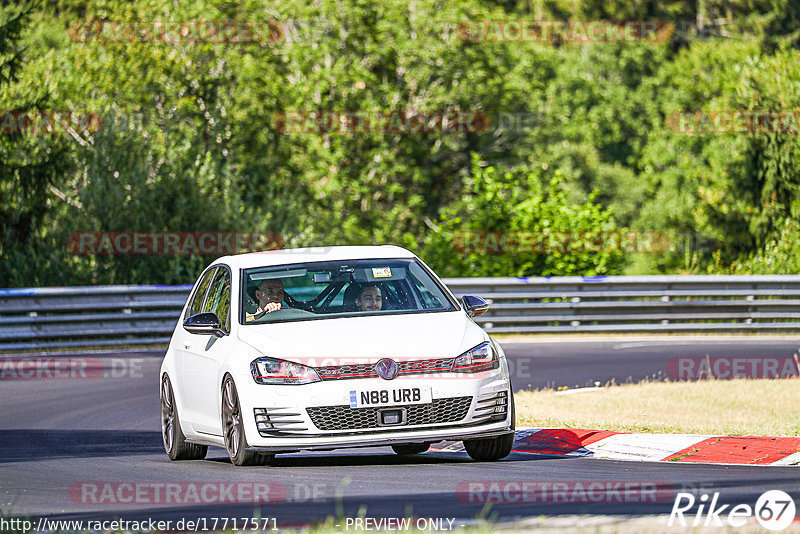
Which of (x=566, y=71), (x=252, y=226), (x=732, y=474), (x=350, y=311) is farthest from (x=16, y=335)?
(x=566, y=71)

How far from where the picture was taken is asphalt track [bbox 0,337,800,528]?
7500 millimetres

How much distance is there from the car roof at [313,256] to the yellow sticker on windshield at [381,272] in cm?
15

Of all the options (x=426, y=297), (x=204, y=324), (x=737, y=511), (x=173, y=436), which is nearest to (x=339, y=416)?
(x=204, y=324)

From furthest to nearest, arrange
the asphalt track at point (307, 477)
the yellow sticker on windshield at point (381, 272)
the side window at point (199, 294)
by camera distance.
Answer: the side window at point (199, 294)
the yellow sticker on windshield at point (381, 272)
the asphalt track at point (307, 477)

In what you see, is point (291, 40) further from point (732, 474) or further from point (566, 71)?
point (732, 474)

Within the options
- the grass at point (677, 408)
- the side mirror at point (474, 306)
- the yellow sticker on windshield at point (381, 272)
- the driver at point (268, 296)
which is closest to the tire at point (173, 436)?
the driver at point (268, 296)

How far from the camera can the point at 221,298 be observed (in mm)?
10852

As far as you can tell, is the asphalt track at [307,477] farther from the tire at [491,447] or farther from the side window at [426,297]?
the side window at [426,297]

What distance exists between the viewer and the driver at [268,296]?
10.4 meters

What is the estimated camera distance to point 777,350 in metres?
22.2

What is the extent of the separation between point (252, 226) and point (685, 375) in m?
14.8

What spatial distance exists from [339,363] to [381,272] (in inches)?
61.4

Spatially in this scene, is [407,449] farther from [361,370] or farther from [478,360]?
[361,370]

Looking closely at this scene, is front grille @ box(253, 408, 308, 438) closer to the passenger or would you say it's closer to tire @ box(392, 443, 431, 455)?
the passenger
